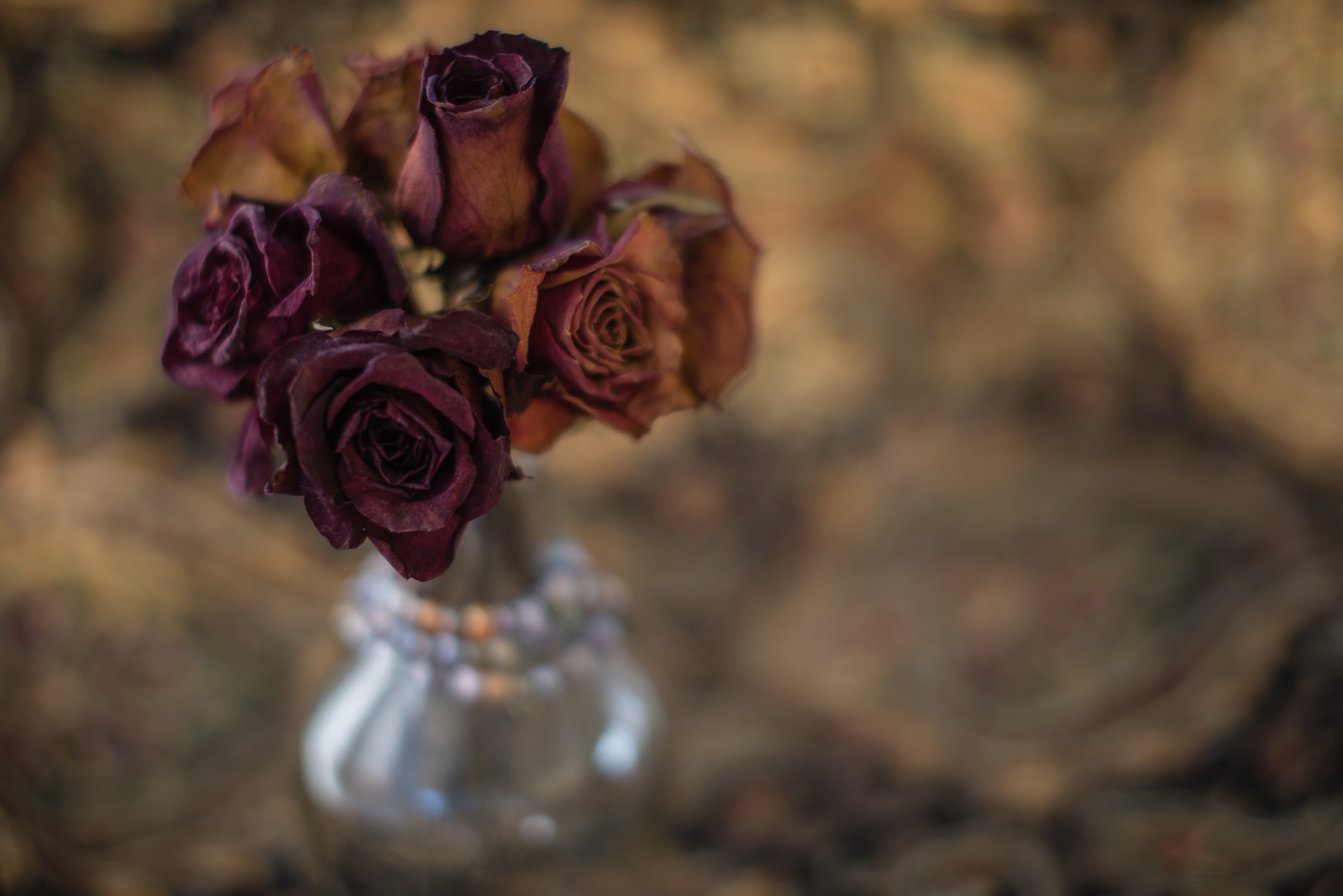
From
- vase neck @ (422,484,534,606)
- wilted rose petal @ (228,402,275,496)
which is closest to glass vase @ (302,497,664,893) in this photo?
vase neck @ (422,484,534,606)

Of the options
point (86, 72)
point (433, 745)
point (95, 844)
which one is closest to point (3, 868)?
point (95, 844)

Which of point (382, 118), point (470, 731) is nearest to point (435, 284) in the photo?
point (382, 118)

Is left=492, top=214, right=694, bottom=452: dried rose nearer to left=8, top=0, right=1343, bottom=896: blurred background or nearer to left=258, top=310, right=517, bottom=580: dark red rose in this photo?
left=258, top=310, right=517, bottom=580: dark red rose

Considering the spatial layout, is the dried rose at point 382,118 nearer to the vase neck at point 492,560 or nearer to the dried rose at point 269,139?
the dried rose at point 269,139

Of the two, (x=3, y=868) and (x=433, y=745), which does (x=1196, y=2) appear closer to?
(x=433, y=745)

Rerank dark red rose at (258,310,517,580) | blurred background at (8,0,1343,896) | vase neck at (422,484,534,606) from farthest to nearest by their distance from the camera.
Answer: blurred background at (8,0,1343,896)
vase neck at (422,484,534,606)
dark red rose at (258,310,517,580)
